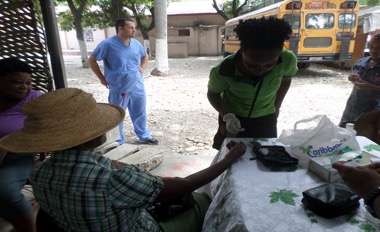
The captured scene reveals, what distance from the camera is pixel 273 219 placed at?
101cm

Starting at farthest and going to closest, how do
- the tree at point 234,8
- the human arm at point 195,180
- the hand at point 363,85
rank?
1. the tree at point 234,8
2. the hand at point 363,85
3. the human arm at point 195,180

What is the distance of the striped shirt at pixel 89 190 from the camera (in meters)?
1.00

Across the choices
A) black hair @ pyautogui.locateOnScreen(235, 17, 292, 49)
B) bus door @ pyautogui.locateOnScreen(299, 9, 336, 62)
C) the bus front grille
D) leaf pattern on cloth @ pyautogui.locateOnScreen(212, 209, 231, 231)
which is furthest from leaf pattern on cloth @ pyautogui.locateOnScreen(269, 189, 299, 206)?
the bus front grille

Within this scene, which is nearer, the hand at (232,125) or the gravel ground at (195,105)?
the hand at (232,125)

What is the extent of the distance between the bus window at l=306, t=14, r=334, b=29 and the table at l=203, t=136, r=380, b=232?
8130 mm

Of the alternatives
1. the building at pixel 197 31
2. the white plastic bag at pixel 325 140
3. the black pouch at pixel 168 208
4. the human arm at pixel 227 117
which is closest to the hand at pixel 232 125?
the human arm at pixel 227 117

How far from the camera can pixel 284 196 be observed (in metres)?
1.15

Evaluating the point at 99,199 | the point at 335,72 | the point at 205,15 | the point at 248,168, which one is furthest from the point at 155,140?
the point at 205,15

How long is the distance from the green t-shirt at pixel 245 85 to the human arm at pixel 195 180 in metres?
0.45

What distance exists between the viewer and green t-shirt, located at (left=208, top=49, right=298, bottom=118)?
5.97ft

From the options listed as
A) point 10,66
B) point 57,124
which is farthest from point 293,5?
point 57,124

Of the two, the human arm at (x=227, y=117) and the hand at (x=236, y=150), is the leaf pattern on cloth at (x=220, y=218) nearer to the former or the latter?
the hand at (x=236, y=150)

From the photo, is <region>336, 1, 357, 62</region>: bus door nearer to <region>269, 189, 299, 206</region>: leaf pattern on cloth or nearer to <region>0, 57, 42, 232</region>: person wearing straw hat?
<region>269, 189, 299, 206</region>: leaf pattern on cloth

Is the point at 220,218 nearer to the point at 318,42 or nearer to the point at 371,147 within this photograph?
the point at 371,147
